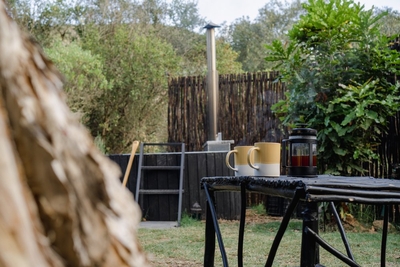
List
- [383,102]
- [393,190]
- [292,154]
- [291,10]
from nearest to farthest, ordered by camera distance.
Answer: [393,190], [292,154], [383,102], [291,10]

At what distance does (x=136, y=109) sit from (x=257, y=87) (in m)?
4.31

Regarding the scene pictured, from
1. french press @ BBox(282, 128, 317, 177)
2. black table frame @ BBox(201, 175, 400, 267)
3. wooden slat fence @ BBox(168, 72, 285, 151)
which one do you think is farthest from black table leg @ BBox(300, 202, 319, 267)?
wooden slat fence @ BBox(168, 72, 285, 151)

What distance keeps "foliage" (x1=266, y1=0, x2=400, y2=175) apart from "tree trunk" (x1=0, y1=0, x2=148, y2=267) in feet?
15.4

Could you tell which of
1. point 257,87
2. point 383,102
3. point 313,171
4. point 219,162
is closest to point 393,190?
point 313,171

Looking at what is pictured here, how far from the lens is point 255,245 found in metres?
4.28

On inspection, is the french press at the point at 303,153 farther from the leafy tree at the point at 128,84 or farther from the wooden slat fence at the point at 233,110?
the leafy tree at the point at 128,84

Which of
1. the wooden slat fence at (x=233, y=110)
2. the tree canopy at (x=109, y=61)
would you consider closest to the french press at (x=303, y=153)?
the wooden slat fence at (x=233, y=110)

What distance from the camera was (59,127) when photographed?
0.36m

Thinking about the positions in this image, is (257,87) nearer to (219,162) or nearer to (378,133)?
(219,162)

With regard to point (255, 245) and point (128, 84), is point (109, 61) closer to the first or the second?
point (128, 84)

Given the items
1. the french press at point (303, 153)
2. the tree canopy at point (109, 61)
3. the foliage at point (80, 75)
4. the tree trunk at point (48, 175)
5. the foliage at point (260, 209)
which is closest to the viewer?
the tree trunk at point (48, 175)

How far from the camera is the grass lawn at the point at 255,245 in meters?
3.66

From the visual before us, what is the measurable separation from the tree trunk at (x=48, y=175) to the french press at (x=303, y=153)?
4.67ft

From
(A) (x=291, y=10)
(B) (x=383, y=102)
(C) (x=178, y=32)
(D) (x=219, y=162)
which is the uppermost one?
(A) (x=291, y=10)
